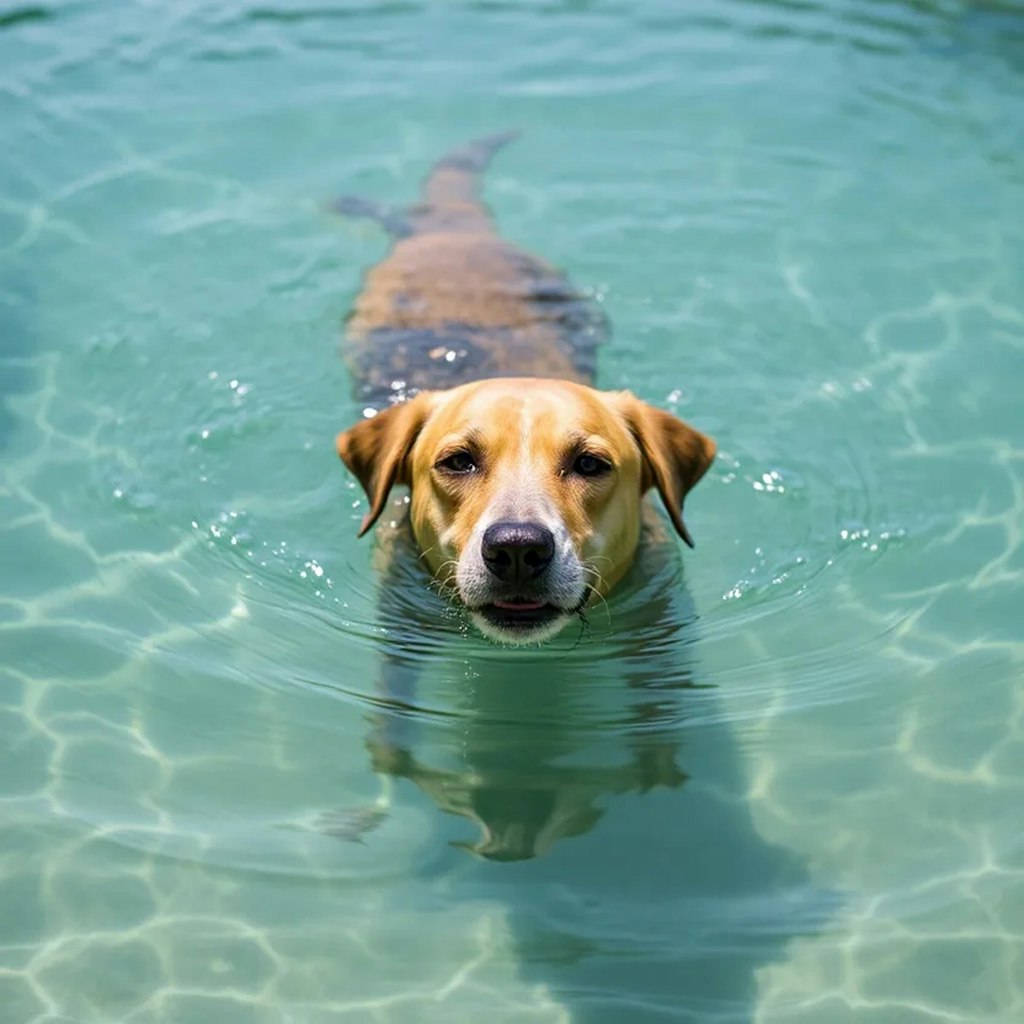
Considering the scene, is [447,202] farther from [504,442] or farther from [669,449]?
[504,442]

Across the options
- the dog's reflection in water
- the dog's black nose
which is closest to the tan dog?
the dog's black nose

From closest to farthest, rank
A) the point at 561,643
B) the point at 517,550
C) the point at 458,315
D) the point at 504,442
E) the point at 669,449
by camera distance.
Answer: the point at 517,550 → the point at 504,442 → the point at 669,449 → the point at 561,643 → the point at 458,315

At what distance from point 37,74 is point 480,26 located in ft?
9.81

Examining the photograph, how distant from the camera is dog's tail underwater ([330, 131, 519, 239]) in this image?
7.90m

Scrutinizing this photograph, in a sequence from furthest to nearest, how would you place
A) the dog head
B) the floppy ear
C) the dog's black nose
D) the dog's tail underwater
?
the dog's tail underwater, the floppy ear, the dog head, the dog's black nose

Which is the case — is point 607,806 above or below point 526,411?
below

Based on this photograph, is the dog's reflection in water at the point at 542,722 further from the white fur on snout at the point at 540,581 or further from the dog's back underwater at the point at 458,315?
the dog's back underwater at the point at 458,315

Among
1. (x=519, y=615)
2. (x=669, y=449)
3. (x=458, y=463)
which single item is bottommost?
(x=519, y=615)

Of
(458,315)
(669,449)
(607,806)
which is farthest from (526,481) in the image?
(458,315)

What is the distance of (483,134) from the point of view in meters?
9.32

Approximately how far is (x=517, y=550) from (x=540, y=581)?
0.15m

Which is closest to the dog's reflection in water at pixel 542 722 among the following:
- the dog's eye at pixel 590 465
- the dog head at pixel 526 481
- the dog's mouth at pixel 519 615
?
the dog head at pixel 526 481

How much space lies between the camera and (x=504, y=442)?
5.16 metres

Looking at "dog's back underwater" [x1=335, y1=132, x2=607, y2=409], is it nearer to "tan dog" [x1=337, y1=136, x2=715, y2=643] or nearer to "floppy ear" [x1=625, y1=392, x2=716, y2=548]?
"tan dog" [x1=337, y1=136, x2=715, y2=643]
